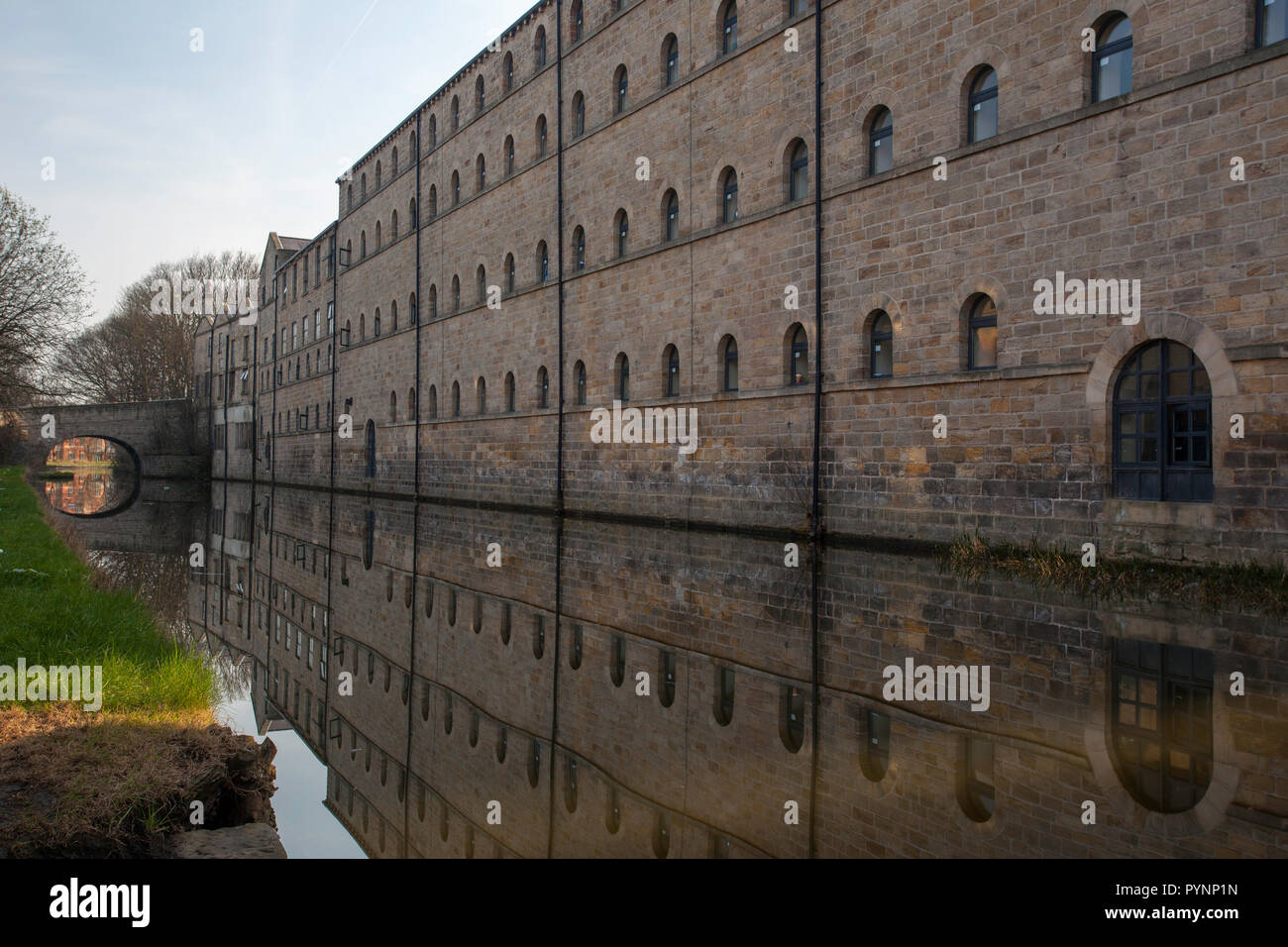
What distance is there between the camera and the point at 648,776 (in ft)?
17.0

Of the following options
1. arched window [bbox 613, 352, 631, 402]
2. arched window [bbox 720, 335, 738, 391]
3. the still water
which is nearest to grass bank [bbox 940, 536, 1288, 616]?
the still water

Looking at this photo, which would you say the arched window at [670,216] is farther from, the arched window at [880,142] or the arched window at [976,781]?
the arched window at [976,781]

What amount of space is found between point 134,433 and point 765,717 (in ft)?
199

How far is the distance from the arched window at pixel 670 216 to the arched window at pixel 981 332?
8359mm

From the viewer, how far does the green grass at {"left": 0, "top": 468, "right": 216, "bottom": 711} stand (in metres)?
6.35

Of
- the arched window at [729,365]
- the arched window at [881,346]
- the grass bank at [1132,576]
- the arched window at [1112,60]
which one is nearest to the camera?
the grass bank at [1132,576]

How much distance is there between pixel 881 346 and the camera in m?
16.4

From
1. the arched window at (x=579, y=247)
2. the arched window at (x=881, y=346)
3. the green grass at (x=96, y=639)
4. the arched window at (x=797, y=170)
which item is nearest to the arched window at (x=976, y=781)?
the green grass at (x=96, y=639)

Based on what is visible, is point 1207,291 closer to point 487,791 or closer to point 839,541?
point 839,541

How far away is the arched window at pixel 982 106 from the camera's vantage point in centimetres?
1462

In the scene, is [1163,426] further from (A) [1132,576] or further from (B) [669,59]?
(B) [669,59]

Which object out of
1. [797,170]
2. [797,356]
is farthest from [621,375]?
→ [797,170]
